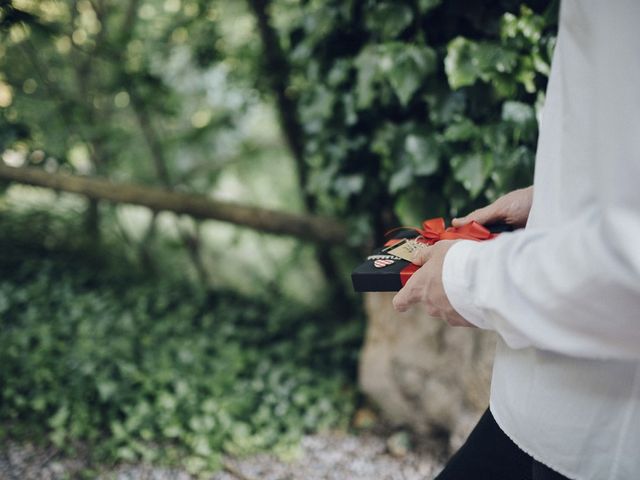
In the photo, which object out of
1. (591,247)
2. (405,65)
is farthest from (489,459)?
(405,65)

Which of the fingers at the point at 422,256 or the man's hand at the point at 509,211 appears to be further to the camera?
the man's hand at the point at 509,211

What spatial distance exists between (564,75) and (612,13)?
0.13m

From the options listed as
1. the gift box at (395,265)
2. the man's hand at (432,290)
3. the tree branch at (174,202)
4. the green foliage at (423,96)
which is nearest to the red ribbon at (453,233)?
the gift box at (395,265)

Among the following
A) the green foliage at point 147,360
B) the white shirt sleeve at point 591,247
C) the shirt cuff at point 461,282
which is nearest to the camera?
the white shirt sleeve at point 591,247

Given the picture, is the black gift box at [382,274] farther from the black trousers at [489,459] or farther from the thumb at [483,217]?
the black trousers at [489,459]

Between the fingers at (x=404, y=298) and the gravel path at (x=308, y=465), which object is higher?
the fingers at (x=404, y=298)

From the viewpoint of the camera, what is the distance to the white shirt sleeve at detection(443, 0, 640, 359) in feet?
2.42

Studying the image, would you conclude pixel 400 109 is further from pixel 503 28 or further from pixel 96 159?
pixel 96 159

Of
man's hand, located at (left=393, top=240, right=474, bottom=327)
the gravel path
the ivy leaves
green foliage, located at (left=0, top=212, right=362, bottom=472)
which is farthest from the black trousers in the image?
green foliage, located at (left=0, top=212, right=362, bottom=472)

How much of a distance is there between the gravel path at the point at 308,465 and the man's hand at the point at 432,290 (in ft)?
5.79

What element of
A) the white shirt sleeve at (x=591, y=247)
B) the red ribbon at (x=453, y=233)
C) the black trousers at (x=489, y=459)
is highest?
the white shirt sleeve at (x=591, y=247)

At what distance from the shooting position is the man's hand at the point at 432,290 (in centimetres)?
101

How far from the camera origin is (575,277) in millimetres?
784

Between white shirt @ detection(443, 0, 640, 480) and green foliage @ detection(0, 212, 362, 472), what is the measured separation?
77.7 inches
